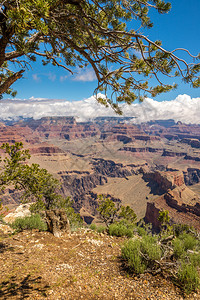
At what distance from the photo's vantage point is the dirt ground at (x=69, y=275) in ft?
14.5

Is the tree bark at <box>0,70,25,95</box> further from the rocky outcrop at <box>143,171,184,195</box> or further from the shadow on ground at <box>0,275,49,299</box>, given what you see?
the rocky outcrop at <box>143,171,184,195</box>

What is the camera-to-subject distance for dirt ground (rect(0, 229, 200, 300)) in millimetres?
4430

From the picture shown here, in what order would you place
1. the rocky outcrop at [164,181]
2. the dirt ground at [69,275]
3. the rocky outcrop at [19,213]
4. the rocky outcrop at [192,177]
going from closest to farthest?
the dirt ground at [69,275] < the rocky outcrop at [19,213] < the rocky outcrop at [164,181] < the rocky outcrop at [192,177]

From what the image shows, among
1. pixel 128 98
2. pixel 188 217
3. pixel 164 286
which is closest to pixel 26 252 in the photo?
pixel 164 286

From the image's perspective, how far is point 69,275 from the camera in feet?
17.4

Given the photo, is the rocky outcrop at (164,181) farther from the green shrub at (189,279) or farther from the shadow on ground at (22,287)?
the shadow on ground at (22,287)

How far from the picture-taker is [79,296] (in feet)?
14.5

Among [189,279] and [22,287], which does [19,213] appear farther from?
[189,279]

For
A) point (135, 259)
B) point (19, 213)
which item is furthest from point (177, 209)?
point (135, 259)

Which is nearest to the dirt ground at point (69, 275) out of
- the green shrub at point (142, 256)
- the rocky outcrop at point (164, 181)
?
the green shrub at point (142, 256)

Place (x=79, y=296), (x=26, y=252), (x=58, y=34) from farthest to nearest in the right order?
(x=26, y=252), (x=58, y=34), (x=79, y=296)

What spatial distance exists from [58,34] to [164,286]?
337 inches

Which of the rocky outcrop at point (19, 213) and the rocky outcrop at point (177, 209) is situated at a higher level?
the rocky outcrop at point (19, 213)

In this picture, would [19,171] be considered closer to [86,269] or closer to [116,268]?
[86,269]
